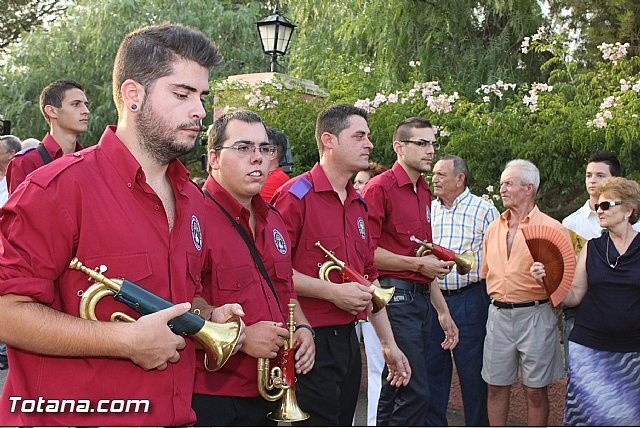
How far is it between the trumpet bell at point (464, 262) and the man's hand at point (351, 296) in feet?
5.70

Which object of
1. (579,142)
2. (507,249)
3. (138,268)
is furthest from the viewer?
(579,142)

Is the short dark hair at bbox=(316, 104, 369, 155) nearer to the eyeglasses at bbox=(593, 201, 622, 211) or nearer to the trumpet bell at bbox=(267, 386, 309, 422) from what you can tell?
the eyeglasses at bbox=(593, 201, 622, 211)

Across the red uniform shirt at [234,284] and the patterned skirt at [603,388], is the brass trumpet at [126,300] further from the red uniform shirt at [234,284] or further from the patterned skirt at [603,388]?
the patterned skirt at [603,388]

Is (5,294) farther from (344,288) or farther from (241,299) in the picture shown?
(344,288)

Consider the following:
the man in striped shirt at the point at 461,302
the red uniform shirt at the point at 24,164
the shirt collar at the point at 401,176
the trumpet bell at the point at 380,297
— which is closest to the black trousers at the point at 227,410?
the trumpet bell at the point at 380,297

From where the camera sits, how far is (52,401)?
2.43 m

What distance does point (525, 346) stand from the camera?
638cm

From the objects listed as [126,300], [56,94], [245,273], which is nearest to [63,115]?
[56,94]

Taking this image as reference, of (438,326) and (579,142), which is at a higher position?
(579,142)

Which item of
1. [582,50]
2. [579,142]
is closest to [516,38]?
[582,50]

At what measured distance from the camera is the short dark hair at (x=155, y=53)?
8.70 ft

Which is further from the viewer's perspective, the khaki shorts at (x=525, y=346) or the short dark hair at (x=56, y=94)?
the short dark hair at (x=56, y=94)

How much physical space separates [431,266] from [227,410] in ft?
8.45

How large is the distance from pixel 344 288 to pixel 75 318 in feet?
8.19
